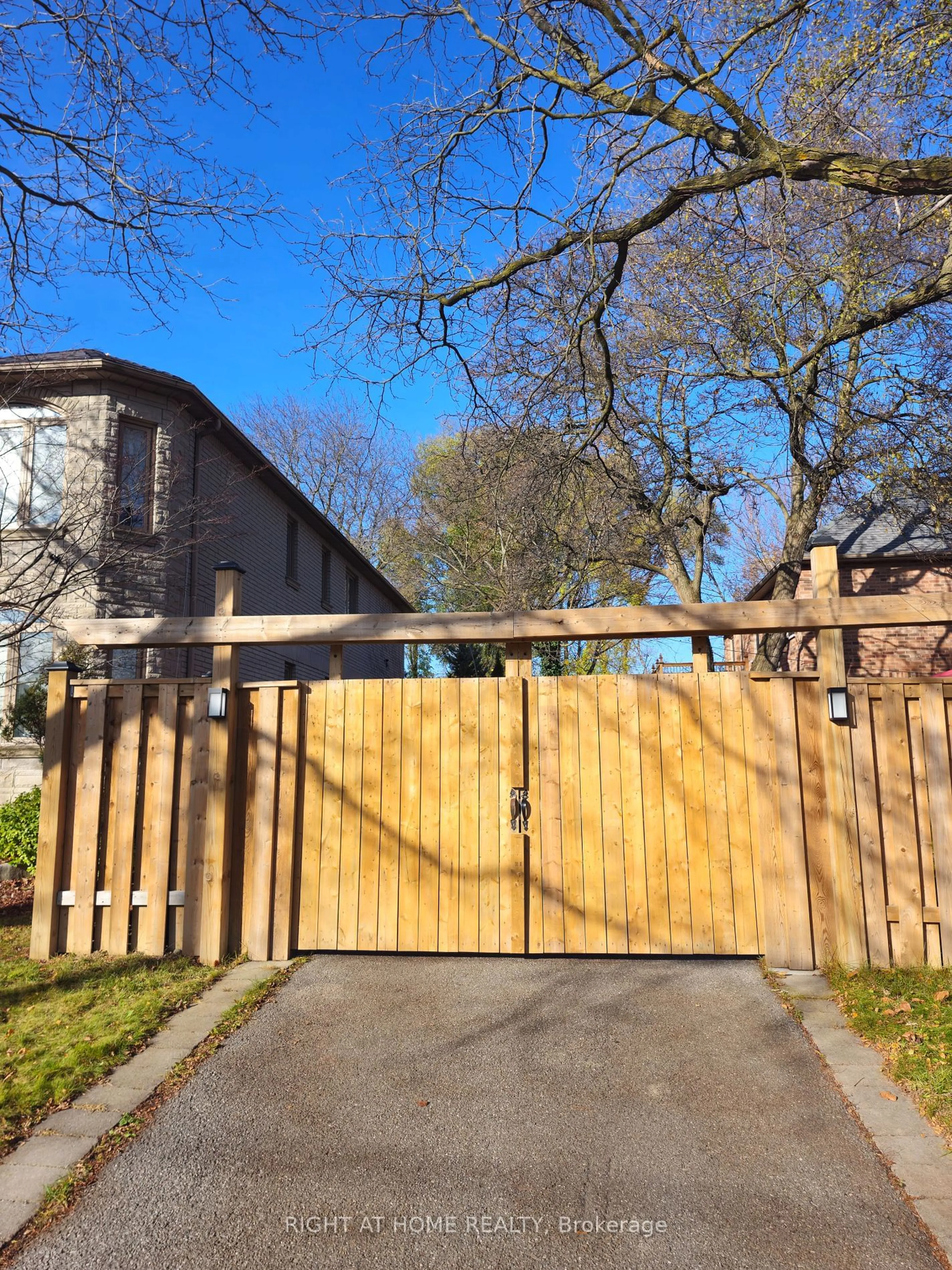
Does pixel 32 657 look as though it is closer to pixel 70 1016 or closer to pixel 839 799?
pixel 70 1016

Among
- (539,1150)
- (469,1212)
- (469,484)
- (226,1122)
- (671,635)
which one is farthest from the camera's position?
(469,484)

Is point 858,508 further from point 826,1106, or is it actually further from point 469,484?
point 826,1106

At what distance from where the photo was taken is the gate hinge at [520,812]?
5.68 m

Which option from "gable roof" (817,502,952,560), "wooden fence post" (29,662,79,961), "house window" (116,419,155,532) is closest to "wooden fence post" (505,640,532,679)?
"wooden fence post" (29,662,79,961)

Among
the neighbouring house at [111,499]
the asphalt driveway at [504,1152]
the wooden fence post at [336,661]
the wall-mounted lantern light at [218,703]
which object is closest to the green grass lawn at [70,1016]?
the asphalt driveway at [504,1152]

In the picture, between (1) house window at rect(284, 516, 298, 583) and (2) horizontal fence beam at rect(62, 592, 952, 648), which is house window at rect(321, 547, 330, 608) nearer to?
(1) house window at rect(284, 516, 298, 583)

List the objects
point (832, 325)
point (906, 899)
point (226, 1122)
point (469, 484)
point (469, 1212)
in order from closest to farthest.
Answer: point (469, 1212)
point (226, 1122)
point (906, 899)
point (832, 325)
point (469, 484)

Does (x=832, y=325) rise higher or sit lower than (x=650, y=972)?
higher

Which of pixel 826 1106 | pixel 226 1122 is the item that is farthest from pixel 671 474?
pixel 226 1122

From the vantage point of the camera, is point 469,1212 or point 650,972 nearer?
point 469,1212

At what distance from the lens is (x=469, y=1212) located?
2.88m

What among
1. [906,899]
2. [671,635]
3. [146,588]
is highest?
[146,588]

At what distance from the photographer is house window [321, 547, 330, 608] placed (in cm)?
1883

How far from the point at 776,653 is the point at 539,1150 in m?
11.8
